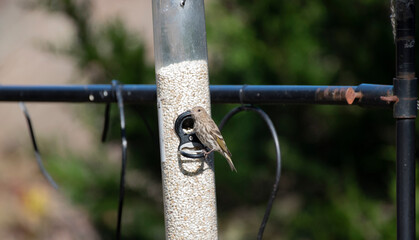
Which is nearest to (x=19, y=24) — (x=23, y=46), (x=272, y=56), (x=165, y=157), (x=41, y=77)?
(x=23, y=46)

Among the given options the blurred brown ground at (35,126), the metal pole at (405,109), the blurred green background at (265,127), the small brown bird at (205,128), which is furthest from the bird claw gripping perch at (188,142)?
the blurred brown ground at (35,126)

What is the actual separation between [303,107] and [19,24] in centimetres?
552

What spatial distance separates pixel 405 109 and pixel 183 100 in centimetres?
62

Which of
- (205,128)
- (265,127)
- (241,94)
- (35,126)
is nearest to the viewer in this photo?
(205,128)

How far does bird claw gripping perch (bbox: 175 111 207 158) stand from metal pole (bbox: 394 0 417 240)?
55cm

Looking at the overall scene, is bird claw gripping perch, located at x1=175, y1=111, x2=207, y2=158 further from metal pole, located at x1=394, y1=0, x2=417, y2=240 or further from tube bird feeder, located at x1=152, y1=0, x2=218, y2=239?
metal pole, located at x1=394, y1=0, x2=417, y2=240

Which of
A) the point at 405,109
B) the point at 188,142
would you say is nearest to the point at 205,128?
the point at 188,142

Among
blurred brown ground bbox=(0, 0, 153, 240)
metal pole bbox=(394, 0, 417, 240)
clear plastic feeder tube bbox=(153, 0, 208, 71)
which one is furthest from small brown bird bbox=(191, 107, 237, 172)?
blurred brown ground bbox=(0, 0, 153, 240)

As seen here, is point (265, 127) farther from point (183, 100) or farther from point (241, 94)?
point (183, 100)

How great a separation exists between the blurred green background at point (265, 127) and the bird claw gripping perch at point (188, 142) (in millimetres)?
1593

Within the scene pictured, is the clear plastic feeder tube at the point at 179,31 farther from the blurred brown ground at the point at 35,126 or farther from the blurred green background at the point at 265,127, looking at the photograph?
the blurred brown ground at the point at 35,126

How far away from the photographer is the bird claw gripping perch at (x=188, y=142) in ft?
5.41

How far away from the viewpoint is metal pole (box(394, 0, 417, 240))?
132 cm

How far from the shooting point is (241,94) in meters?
1.78
